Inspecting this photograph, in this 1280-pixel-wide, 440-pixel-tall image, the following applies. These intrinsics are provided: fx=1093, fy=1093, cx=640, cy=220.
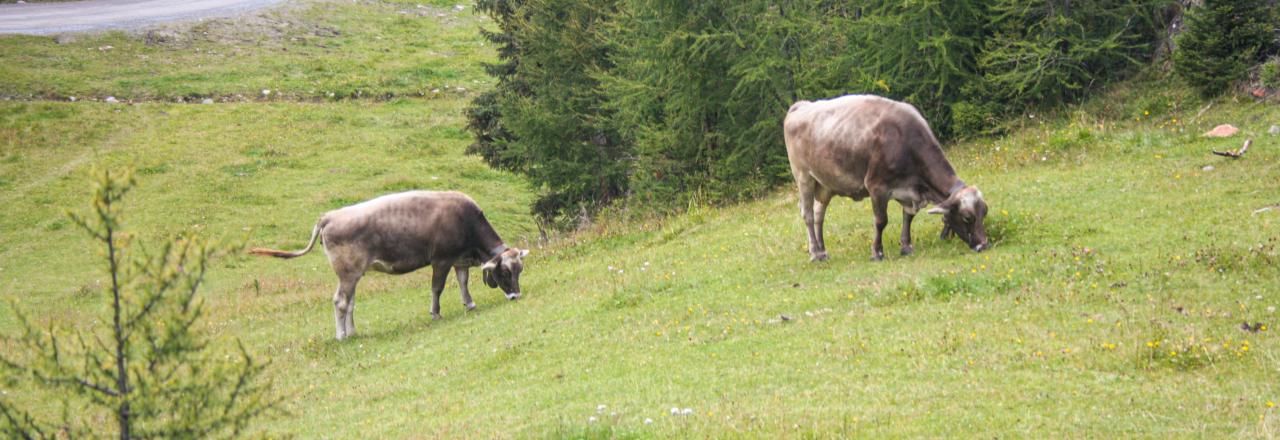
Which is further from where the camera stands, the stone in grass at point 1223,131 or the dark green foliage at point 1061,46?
the dark green foliage at point 1061,46

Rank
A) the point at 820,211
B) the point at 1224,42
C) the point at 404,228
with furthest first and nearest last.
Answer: the point at 1224,42 → the point at 404,228 → the point at 820,211

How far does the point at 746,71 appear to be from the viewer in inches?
1077

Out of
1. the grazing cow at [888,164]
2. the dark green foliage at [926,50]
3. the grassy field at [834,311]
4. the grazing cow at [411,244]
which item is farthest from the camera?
the dark green foliage at [926,50]

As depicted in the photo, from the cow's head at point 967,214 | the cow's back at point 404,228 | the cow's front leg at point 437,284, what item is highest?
the cow's head at point 967,214

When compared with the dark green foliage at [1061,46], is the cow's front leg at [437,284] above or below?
below

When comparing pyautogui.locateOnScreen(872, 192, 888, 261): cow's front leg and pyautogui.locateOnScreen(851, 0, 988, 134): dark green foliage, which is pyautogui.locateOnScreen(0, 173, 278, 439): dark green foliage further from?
pyautogui.locateOnScreen(851, 0, 988, 134): dark green foliage

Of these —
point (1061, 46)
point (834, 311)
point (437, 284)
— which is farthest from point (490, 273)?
point (1061, 46)

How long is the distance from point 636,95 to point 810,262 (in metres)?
12.0

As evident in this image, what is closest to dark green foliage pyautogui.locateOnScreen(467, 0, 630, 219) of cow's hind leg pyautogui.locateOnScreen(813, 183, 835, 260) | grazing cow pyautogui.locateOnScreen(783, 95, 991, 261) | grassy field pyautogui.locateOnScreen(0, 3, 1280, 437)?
grassy field pyautogui.locateOnScreen(0, 3, 1280, 437)

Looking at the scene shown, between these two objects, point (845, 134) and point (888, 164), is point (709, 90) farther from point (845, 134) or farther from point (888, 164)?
point (888, 164)

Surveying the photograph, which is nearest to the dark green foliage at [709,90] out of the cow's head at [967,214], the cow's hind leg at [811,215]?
the cow's hind leg at [811,215]

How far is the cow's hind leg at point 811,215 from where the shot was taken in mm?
18438

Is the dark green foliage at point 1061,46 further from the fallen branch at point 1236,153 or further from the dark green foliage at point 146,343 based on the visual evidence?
the dark green foliage at point 146,343

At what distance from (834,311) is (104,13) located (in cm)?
5030
